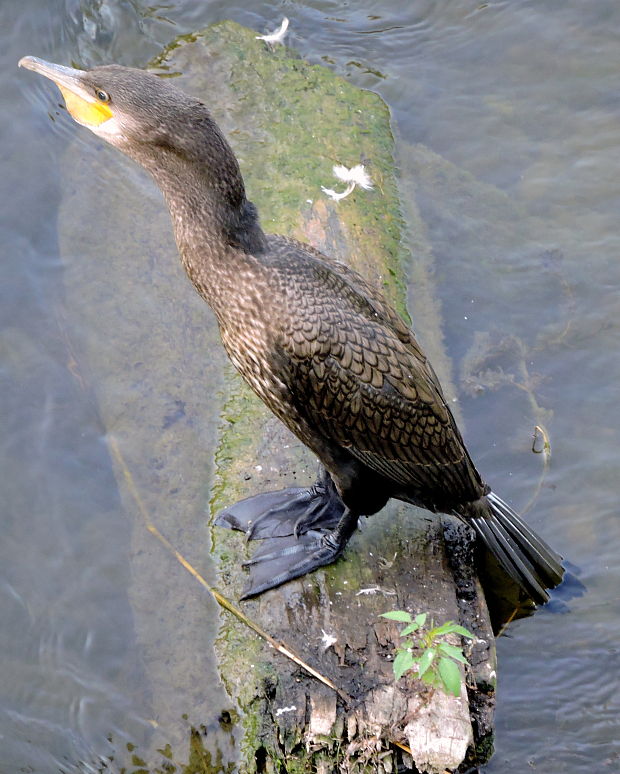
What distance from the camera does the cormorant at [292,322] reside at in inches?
134

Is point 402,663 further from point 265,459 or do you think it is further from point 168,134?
point 168,134

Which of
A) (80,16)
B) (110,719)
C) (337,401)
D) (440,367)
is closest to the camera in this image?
(337,401)

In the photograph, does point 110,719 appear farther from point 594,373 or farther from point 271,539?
point 594,373

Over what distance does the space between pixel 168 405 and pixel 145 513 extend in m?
0.52

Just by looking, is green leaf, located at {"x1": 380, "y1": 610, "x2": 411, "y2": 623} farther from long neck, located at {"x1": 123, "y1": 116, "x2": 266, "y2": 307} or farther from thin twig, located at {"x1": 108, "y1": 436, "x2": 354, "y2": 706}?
long neck, located at {"x1": 123, "y1": 116, "x2": 266, "y2": 307}

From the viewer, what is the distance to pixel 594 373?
536 cm

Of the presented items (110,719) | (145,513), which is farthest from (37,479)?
(110,719)

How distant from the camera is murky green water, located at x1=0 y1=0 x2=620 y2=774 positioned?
13.0 feet

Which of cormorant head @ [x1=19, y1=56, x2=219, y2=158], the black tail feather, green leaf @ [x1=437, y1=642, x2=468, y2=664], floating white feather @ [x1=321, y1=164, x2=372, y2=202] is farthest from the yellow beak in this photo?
green leaf @ [x1=437, y1=642, x2=468, y2=664]

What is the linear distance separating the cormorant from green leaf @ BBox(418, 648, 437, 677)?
2.38 ft

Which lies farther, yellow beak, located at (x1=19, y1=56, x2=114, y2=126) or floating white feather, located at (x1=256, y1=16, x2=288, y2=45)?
floating white feather, located at (x1=256, y1=16, x2=288, y2=45)

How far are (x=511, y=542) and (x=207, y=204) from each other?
1.83 metres

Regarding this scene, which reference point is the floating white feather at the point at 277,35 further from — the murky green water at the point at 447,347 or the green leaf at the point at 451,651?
the green leaf at the point at 451,651

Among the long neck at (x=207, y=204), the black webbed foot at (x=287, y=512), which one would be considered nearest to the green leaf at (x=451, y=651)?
the black webbed foot at (x=287, y=512)
